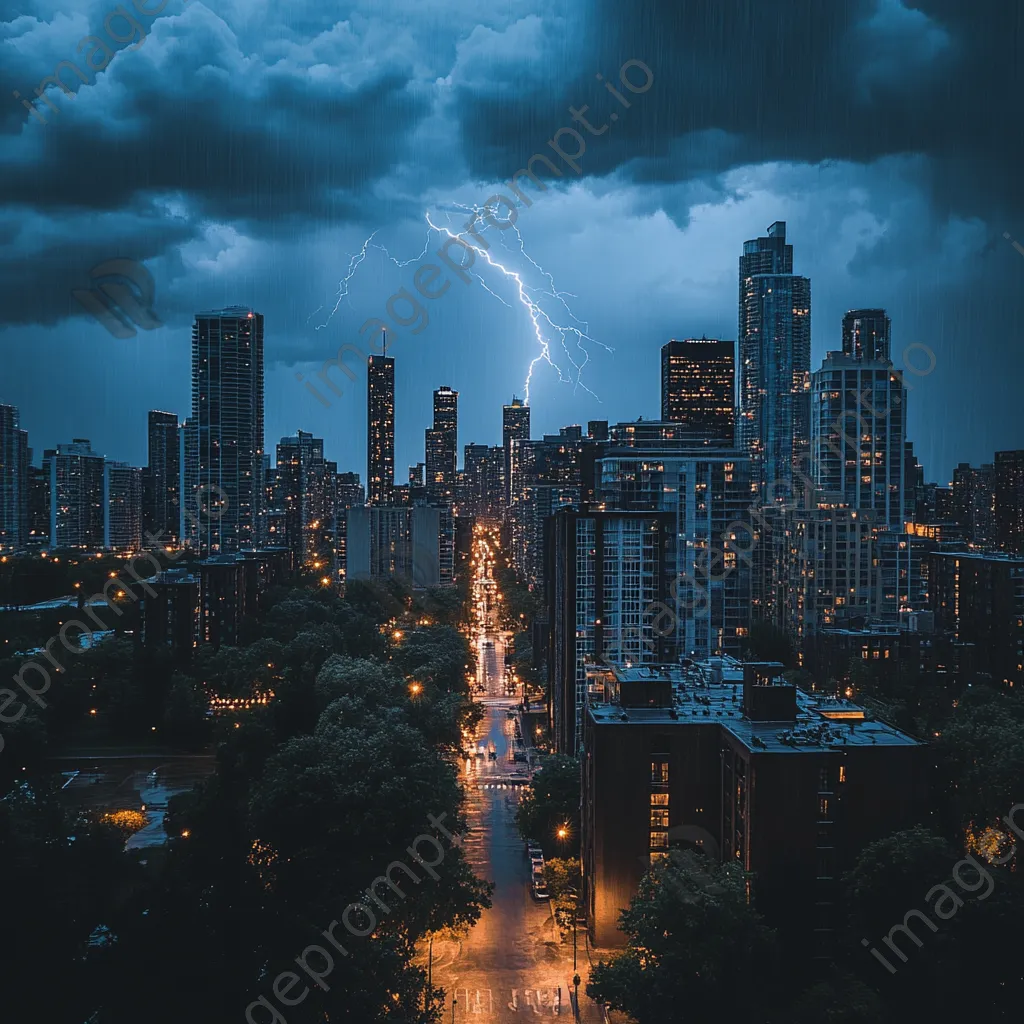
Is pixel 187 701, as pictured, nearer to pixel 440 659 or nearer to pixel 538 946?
pixel 440 659

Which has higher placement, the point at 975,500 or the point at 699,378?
the point at 699,378

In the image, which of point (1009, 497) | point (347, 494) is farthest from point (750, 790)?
point (347, 494)

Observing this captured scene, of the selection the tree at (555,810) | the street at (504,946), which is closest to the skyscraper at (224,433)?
the street at (504,946)

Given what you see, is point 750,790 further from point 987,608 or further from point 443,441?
point 443,441

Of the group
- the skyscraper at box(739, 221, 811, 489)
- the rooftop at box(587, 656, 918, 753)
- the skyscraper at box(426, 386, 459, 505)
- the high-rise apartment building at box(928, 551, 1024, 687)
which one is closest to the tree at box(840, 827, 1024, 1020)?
the rooftop at box(587, 656, 918, 753)

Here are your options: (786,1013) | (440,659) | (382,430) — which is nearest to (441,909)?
(786,1013)
